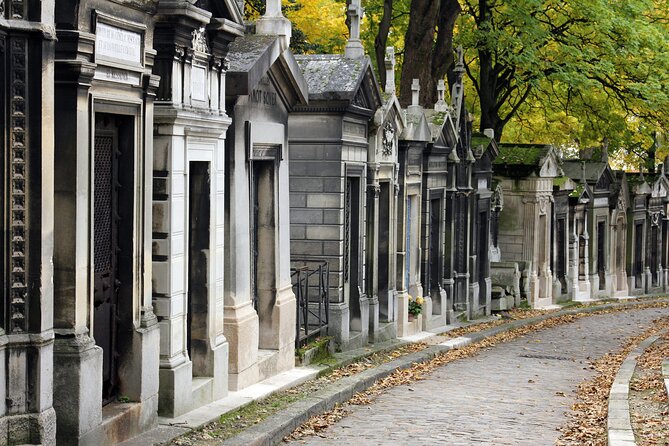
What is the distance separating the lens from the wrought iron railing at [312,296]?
14891 millimetres

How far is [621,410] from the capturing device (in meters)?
12.3

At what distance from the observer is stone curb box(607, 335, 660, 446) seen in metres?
10.7

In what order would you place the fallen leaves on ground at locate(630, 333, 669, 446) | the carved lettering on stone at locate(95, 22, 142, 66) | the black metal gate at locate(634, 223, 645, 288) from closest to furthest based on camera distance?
the carved lettering on stone at locate(95, 22, 142, 66) → the fallen leaves on ground at locate(630, 333, 669, 446) → the black metal gate at locate(634, 223, 645, 288)

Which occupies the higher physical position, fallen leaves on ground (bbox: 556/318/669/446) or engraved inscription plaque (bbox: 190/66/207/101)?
engraved inscription plaque (bbox: 190/66/207/101)

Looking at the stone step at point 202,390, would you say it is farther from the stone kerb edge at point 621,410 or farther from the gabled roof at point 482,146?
the gabled roof at point 482,146

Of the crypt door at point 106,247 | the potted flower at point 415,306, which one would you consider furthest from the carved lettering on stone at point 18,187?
the potted flower at point 415,306

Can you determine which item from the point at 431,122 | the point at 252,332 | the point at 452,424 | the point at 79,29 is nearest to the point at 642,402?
the point at 452,424

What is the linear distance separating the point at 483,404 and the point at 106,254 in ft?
17.7

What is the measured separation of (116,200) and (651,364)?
33.2 feet

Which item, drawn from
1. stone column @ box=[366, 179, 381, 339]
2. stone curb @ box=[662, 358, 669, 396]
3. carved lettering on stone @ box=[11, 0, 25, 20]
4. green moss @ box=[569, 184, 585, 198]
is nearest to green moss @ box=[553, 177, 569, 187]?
green moss @ box=[569, 184, 585, 198]

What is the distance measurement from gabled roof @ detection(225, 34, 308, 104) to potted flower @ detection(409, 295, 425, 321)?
7.31 meters

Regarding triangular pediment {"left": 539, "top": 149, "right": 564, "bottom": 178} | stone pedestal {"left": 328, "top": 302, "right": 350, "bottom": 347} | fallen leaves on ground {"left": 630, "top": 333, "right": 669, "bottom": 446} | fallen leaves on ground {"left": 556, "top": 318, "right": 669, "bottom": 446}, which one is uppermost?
triangular pediment {"left": 539, "top": 149, "right": 564, "bottom": 178}

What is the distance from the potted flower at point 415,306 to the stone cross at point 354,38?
5155 mm

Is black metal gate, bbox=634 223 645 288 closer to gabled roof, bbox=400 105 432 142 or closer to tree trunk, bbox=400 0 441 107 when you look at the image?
tree trunk, bbox=400 0 441 107
